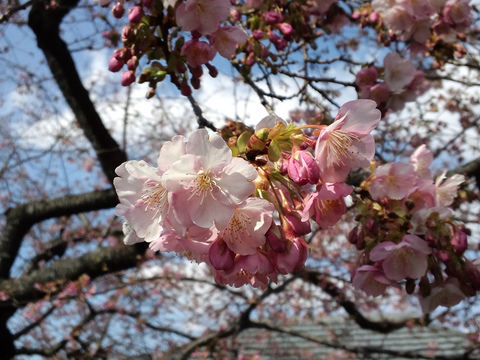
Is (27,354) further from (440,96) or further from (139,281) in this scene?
(440,96)

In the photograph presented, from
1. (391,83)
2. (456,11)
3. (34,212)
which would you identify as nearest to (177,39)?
(391,83)

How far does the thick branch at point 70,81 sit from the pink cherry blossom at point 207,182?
9.38 ft

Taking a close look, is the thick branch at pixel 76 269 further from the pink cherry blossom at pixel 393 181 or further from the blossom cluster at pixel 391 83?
the pink cherry blossom at pixel 393 181

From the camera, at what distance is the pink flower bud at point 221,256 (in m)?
0.87

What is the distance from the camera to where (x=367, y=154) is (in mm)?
951

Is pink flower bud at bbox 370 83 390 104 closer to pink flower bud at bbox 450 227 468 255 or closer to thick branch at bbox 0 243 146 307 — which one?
pink flower bud at bbox 450 227 468 255

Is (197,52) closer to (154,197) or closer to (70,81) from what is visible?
(154,197)

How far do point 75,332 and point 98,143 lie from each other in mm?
2031

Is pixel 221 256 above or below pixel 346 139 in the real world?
below

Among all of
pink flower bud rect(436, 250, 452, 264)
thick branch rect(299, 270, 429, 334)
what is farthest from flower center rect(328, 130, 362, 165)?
thick branch rect(299, 270, 429, 334)

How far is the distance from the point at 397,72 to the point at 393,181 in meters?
0.78

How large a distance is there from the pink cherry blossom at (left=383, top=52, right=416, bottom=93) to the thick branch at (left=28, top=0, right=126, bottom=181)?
2425mm

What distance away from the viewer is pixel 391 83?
6.01 feet

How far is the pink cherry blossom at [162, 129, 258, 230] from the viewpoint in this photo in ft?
2.70
